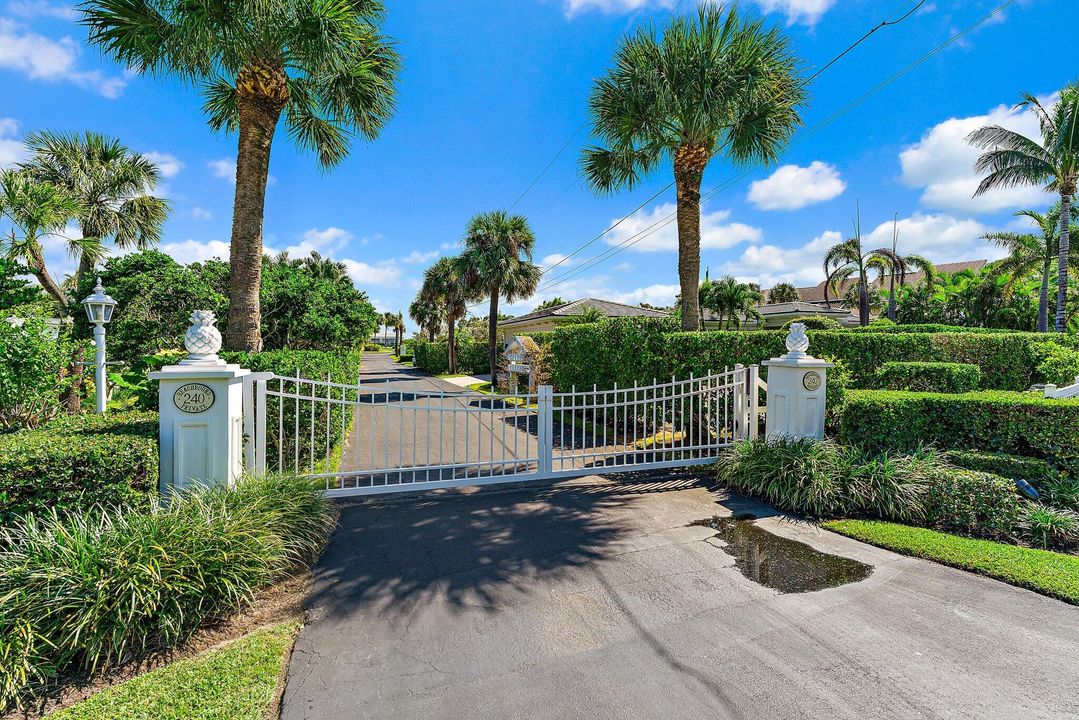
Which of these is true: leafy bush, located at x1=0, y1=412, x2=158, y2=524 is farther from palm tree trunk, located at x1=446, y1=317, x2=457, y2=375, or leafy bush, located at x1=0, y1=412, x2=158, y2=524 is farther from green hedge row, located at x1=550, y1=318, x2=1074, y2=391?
palm tree trunk, located at x1=446, y1=317, x2=457, y2=375

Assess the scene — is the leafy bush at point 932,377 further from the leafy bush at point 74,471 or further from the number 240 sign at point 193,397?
the leafy bush at point 74,471

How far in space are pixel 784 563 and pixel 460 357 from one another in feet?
101

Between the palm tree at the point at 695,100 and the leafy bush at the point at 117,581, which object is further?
the palm tree at the point at 695,100

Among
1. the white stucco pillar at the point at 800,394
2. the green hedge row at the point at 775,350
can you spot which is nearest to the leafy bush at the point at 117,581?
the white stucco pillar at the point at 800,394

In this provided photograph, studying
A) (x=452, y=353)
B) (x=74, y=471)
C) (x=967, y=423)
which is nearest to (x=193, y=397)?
(x=74, y=471)

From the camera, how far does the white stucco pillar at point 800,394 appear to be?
6.27 m

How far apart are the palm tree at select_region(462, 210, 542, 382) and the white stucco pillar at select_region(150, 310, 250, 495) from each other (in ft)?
57.1

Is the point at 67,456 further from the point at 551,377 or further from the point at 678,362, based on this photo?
the point at 551,377

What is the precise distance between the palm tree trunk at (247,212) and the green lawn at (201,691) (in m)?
4.92

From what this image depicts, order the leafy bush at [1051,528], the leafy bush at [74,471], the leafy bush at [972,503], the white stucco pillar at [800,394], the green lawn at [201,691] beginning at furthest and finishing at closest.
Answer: the white stucco pillar at [800,394], the leafy bush at [972,503], the leafy bush at [1051,528], the leafy bush at [74,471], the green lawn at [201,691]

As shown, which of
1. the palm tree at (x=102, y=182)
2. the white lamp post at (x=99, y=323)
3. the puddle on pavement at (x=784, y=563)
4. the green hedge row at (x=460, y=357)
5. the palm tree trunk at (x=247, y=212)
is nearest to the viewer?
the puddle on pavement at (x=784, y=563)

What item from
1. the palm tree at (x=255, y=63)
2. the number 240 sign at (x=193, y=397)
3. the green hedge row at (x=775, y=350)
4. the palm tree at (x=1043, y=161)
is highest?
the palm tree at (x=1043, y=161)

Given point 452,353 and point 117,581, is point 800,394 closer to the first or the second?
point 117,581

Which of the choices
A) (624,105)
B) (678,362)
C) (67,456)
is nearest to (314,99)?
(624,105)
